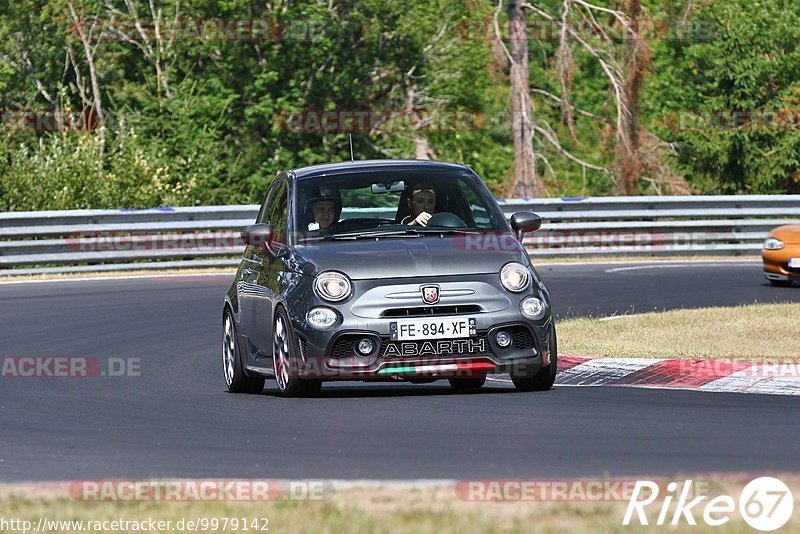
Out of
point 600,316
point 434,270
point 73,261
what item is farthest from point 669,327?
point 73,261

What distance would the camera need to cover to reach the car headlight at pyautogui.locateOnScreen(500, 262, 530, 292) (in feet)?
33.8

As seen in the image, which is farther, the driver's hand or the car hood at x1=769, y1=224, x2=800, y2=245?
the car hood at x1=769, y1=224, x2=800, y2=245

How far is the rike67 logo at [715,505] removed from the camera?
5.96 meters

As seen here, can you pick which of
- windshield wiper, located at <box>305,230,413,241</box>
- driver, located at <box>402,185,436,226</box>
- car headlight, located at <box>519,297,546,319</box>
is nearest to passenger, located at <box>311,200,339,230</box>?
windshield wiper, located at <box>305,230,413,241</box>

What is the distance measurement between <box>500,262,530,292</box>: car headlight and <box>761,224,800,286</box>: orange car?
10736mm

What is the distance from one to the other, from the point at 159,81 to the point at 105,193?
26.7 ft

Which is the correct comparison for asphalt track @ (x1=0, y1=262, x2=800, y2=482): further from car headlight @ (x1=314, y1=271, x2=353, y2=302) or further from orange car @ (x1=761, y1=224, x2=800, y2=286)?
orange car @ (x1=761, y1=224, x2=800, y2=286)

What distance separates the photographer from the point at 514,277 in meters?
10.3

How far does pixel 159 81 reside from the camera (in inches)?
1403

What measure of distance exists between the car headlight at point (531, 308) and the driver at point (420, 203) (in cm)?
123

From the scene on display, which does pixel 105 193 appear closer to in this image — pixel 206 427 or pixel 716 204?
pixel 716 204
